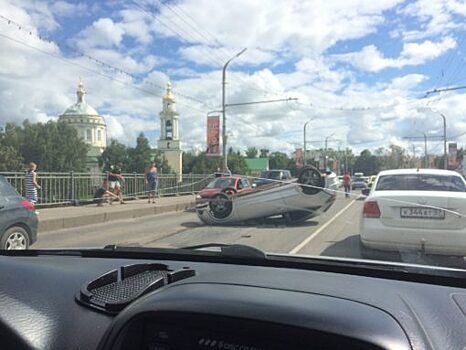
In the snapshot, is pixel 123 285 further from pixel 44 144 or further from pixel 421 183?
pixel 44 144

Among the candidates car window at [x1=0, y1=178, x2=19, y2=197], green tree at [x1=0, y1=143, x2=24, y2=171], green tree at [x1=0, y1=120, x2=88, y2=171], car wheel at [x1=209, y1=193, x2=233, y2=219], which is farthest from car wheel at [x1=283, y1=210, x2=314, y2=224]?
green tree at [x1=0, y1=120, x2=88, y2=171]

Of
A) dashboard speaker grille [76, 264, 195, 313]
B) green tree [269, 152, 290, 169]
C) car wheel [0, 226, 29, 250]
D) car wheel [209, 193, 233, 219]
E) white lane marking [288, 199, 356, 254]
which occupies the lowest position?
white lane marking [288, 199, 356, 254]

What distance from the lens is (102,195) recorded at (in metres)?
21.9

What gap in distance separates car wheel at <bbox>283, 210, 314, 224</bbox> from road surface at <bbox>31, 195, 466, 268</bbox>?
14 cm

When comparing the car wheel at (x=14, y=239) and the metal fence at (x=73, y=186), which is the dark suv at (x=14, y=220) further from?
the metal fence at (x=73, y=186)

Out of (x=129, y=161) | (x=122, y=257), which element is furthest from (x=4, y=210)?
(x=129, y=161)

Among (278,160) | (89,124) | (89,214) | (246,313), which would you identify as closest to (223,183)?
(89,214)

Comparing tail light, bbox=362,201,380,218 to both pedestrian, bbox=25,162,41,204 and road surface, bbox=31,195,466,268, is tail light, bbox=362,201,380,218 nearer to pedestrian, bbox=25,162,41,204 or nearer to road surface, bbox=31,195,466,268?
road surface, bbox=31,195,466,268

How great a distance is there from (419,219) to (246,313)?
20.8 ft

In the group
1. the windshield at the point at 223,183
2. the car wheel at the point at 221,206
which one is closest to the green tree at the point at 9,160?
the windshield at the point at 223,183

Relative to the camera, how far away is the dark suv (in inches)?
357

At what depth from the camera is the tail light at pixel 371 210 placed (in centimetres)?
812

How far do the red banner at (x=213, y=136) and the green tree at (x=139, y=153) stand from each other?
54.7 meters

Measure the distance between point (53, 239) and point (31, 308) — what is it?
10.5m
